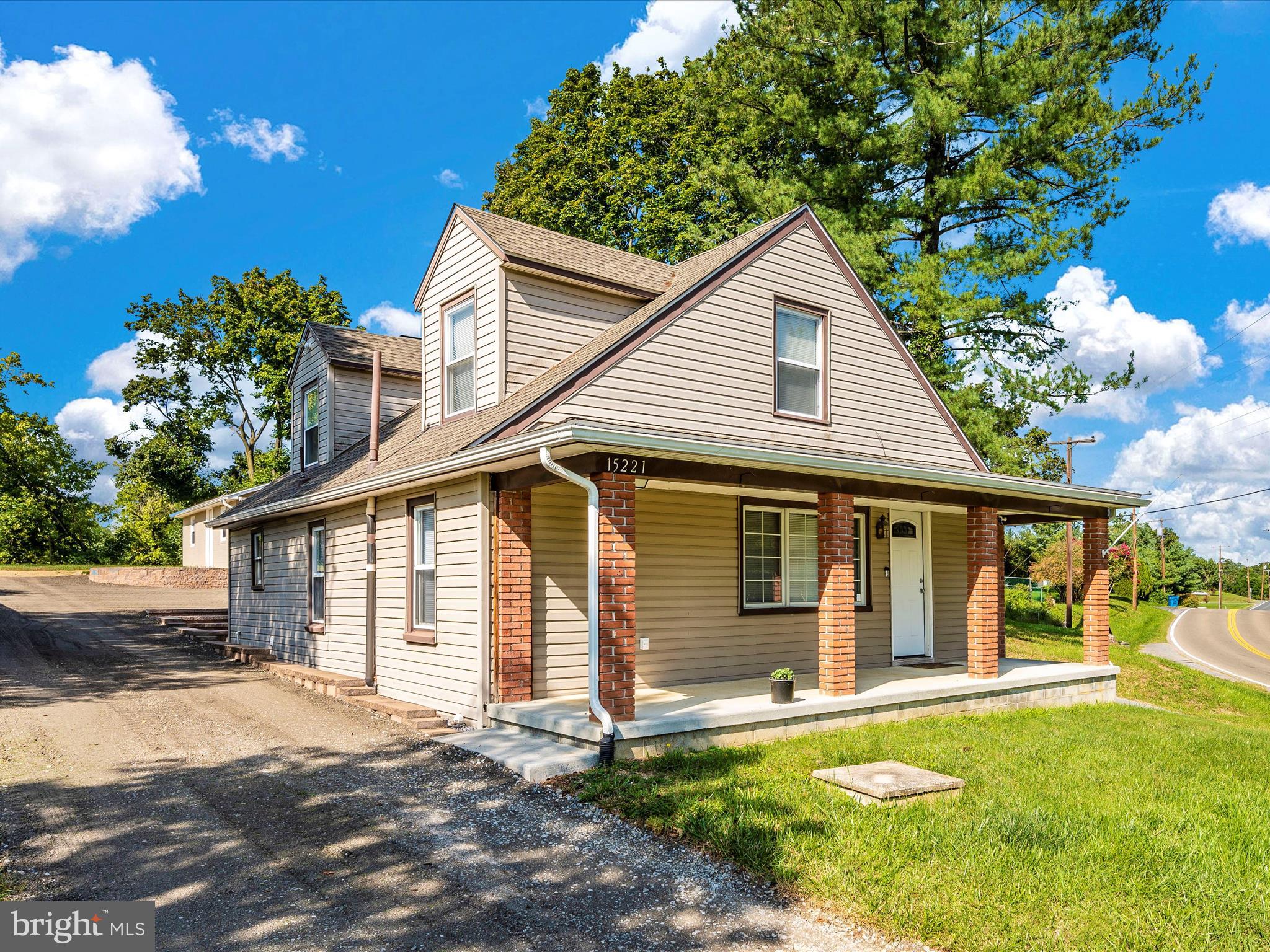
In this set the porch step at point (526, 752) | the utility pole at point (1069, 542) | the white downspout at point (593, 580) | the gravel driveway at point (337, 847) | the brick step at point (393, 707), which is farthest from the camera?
the utility pole at point (1069, 542)

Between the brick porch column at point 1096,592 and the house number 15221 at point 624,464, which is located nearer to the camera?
the house number 15221 at point 624,464

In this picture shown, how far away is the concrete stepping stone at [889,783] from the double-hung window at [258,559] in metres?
12.4

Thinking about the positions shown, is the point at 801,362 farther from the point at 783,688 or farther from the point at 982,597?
the point at 783,688

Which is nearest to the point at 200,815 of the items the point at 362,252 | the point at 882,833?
the point at 882,833

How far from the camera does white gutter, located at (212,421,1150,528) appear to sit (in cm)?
735

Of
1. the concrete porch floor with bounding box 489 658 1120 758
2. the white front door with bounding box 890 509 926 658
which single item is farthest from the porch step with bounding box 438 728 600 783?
the white front door with bounding box 890 509 926 658

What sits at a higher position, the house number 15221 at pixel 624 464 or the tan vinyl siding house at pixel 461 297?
the tan vinyl siding house at pixel 461 297

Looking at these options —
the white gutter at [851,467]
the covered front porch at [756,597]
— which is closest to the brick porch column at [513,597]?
the covered front porch at [756,597]

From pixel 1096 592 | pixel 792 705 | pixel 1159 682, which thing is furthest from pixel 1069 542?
pixel 792 705

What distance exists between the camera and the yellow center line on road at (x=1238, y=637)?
111 feet

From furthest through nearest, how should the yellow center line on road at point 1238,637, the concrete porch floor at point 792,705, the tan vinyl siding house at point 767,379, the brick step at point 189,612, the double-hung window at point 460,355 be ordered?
the yellow center line on road at point 1238,637 → the brick step at point 189,612 → the double-hung window at point 460,355 → the tan vinyl siding house at point 767,379 → the concrete porch floor at point 792,705

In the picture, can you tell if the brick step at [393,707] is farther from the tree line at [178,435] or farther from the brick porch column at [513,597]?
the tree line at [178,435]

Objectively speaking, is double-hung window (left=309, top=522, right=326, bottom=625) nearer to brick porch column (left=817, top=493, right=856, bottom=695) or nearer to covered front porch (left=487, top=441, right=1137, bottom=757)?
covered front porch (left=487, top=441, right=1137, bottom=757)

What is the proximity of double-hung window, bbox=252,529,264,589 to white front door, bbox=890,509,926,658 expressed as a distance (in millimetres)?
11282
